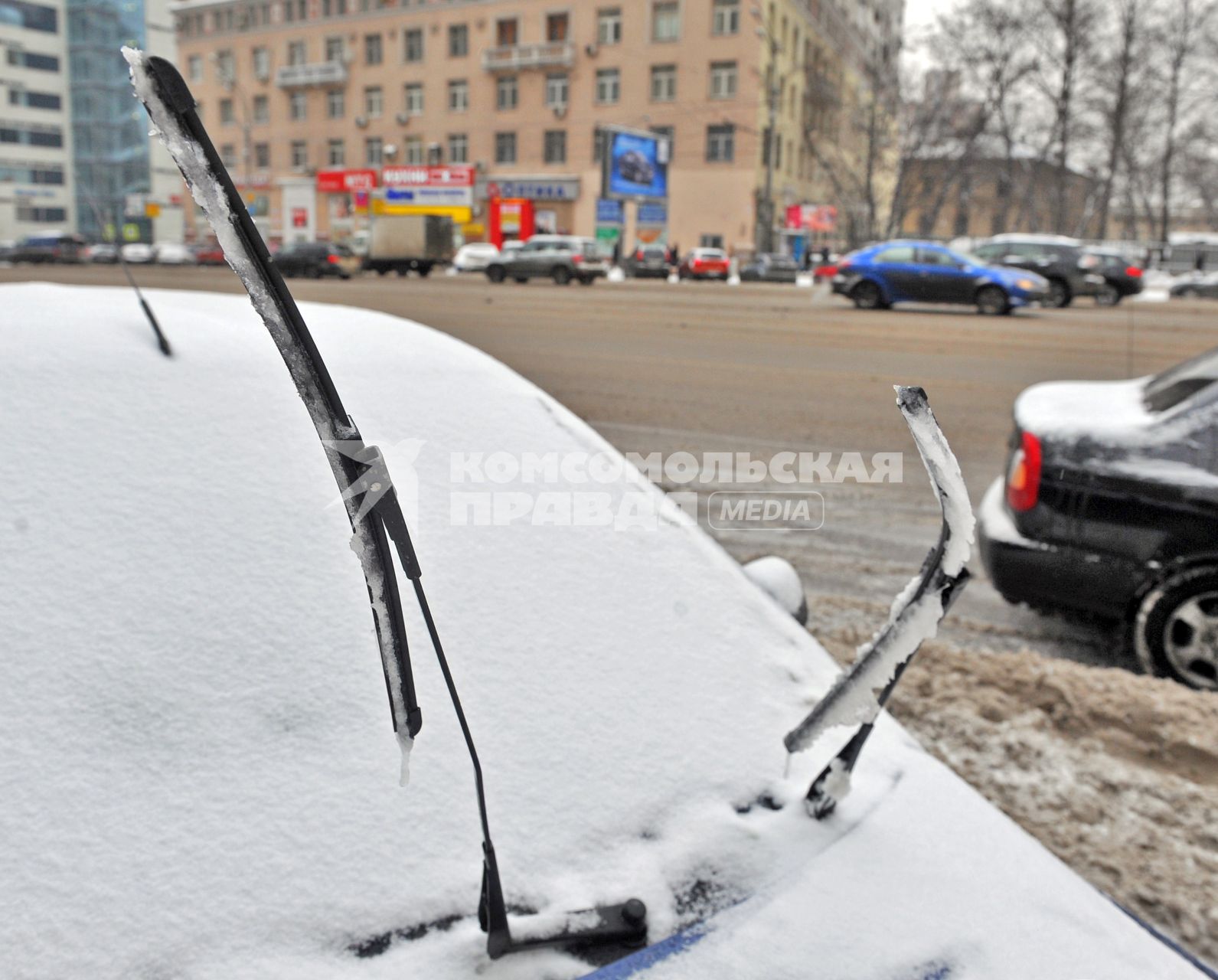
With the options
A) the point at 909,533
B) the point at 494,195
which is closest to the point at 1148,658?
the point at 909,533

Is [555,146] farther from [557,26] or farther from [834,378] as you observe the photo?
[834,378]

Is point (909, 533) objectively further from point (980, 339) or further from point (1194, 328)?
point (1194, 328)

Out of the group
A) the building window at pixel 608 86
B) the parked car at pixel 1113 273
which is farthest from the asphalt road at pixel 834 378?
the building window at pixel 608 86

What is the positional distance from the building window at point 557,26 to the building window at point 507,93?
3001 mm

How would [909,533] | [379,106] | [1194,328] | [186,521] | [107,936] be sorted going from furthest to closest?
1. [379,106]
2. [1194,328]
3. [909,533]
4. [186,521]
5. [107,936]

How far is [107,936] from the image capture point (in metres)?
1.02

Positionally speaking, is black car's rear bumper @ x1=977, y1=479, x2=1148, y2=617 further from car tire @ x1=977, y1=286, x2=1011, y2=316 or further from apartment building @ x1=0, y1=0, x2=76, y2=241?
apartment building @ x1=0, y1=0, x2=76, y2=241

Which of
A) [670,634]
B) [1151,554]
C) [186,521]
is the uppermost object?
[186,521]

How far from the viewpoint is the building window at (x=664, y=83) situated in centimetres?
4869

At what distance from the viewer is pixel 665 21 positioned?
4853 cm

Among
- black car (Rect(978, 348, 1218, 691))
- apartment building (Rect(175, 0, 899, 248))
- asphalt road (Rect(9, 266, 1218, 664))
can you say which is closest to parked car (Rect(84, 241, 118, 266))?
apartment building (Rect(175, 0, 899, 248))

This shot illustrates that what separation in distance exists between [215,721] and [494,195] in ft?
179

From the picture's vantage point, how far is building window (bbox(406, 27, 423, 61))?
5478 cm

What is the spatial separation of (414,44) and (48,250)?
914 inches
